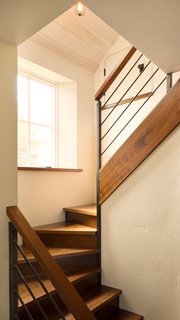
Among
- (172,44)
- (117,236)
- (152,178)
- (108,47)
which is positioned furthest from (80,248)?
(108,47)

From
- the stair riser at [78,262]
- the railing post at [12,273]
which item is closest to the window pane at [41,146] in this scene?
the stair riser at [78,262]

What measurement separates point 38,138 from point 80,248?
133cm

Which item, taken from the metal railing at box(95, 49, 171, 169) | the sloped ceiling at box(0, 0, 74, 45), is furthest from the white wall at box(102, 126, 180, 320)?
the sloped ceiling at box(0, 0, 74, 45)

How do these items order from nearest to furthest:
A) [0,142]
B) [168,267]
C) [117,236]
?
[0,142] < [168,267] < [117,236]

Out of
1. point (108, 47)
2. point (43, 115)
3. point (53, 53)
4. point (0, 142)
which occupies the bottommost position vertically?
point (0, 142)

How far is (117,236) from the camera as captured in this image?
84.0 inches

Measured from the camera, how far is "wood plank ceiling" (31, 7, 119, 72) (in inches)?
103

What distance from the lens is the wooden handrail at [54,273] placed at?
1.17 meters

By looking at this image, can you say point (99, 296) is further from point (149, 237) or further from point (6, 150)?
point (6, 150)

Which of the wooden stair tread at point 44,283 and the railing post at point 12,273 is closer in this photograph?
the railing post at point 12,273

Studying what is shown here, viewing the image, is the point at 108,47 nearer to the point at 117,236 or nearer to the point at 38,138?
the point at 38,138

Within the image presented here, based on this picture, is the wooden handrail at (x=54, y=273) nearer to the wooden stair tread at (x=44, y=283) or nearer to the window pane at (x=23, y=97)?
the wooden stair tread at (x=44, y=283)

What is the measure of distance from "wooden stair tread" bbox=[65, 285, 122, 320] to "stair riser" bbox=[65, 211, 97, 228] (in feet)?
1.81

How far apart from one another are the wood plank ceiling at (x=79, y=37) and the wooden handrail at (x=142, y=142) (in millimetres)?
1474
